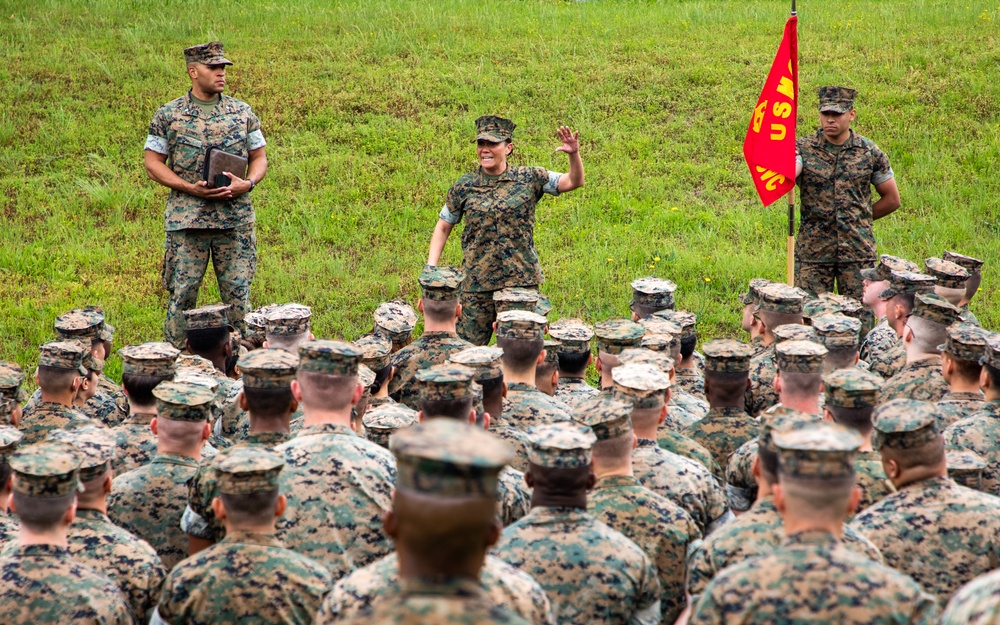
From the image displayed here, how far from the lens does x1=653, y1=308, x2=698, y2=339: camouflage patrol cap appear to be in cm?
798

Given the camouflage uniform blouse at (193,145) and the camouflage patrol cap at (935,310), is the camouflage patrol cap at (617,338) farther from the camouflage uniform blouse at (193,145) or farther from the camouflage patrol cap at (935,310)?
the camouflage uniform blouse at (193,145)

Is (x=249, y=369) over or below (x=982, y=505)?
over

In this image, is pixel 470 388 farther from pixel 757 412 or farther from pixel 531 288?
pixel 531 288

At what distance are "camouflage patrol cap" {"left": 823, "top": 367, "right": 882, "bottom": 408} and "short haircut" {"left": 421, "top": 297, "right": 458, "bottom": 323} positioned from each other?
8.05ft

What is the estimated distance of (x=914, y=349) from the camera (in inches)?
274

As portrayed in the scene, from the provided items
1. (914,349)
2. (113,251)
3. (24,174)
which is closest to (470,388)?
(914,349)

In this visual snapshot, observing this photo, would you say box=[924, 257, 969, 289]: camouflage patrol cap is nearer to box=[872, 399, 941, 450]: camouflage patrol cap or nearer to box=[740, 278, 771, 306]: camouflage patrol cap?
box=[740, 278, 771, 306]: camouflage patrol cap

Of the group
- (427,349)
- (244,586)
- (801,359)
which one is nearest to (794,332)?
(801,359)

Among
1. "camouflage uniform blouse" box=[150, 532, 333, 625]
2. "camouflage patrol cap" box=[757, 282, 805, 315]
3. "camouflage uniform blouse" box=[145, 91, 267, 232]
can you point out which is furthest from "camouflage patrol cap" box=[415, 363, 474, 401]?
"camouflage uniform blouse" box=[145, 91, 267, 232]

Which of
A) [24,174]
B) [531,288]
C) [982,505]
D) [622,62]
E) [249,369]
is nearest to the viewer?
[982,505]

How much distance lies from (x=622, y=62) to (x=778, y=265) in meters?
7.00

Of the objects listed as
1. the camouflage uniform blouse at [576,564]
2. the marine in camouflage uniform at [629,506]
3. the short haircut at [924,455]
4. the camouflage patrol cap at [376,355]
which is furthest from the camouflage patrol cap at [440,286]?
the short haircut at [924,455]

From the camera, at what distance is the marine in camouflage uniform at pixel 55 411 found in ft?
20.4

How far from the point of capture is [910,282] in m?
7.63
